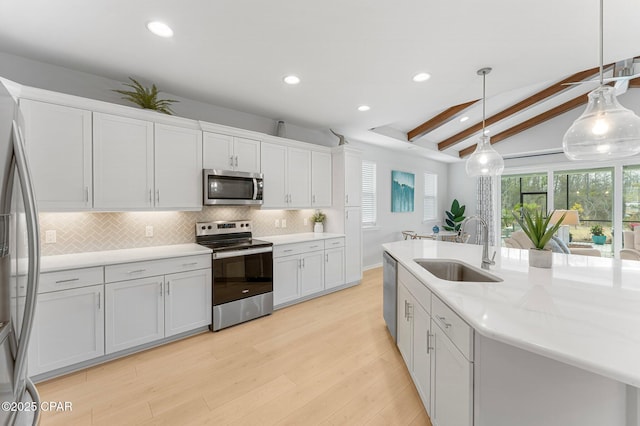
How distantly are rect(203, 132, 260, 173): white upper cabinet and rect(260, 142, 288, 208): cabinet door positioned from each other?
14 cm

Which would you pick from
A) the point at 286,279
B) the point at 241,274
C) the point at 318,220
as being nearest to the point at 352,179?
the point at 318,220

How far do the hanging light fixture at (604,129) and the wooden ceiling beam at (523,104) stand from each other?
2.28m

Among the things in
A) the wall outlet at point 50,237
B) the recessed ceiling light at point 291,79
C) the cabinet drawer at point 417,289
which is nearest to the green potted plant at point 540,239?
the cabinet drawer at point 417,289

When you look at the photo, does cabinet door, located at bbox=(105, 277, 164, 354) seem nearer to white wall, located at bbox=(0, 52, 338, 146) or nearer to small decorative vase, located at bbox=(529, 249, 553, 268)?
white wall, located at bbox=(0, 52, 338, 146)

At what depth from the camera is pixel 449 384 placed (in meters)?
1.40

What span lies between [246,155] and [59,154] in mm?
1774

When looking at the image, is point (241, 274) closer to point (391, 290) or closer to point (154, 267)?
point (154, 267)

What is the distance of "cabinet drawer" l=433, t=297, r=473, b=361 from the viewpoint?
47.2 inches

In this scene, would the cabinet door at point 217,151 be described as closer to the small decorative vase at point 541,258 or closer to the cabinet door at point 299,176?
the cabinet door at point 299,176

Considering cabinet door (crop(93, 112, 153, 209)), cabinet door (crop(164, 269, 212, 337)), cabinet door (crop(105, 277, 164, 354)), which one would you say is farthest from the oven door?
cabinet door (crop(93, 112, 153, 209))

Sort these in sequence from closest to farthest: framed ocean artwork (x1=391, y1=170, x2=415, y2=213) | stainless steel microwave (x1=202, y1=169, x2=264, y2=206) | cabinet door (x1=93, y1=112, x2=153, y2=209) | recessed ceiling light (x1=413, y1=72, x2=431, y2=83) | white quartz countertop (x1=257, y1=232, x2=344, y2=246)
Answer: cabinet door (x1=93, y1=112, x2=153, y2=209)
recessed ceiling light (x1=413, y1=72, x2=431, y2=83)
stainless steel microwave (x1=202, y1=169, x2=264, y2=206)
white quartz countertop (x1=257, y1=232, x2=344, y2=246)
framed ocean artwork (x1=391, y1=170, x2=415, y2=213)

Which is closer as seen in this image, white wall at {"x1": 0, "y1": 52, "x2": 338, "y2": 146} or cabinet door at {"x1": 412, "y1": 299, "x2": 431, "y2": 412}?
cabinet door at {"x1": 412, "y1": 299, "x2": 431, "y2": 412}

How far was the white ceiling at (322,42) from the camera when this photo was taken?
1.84 metres

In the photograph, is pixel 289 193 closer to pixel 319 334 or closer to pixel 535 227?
pixel 319 334
